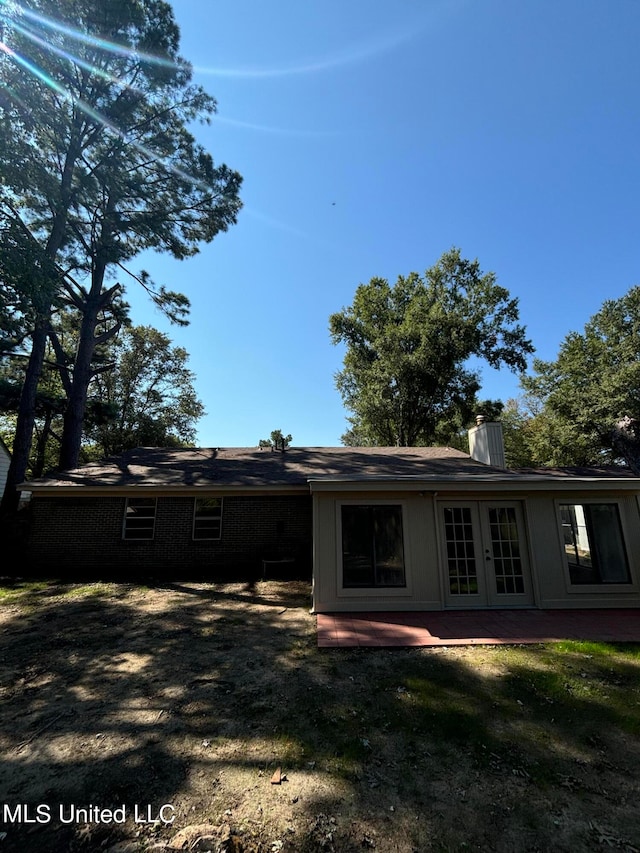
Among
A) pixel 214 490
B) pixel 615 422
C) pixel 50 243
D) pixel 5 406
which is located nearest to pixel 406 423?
pixel 615 422

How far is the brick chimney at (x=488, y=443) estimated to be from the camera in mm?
11867

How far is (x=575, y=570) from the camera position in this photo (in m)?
7.95

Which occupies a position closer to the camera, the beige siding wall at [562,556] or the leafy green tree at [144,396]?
the beige siding wall at [562,556]

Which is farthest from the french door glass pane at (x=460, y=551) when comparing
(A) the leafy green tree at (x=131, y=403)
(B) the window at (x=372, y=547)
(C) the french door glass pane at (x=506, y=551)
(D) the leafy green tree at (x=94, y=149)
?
(A) the leafy green tree at (x=131, y=403)

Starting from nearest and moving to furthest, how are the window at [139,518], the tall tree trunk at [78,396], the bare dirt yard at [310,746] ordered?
1. the bare dirt yard at [310,746]
2. the window at [139,518]
3. the tall tree trunk at [78,396]

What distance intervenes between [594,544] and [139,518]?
38.3ft

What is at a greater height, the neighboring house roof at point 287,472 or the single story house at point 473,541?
the neighboring house roof at point 287,472

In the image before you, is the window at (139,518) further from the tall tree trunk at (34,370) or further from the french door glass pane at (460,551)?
the french door glass pane at (460,551)

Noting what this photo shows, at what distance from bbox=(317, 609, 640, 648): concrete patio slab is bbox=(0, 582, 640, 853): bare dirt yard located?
1.21ft

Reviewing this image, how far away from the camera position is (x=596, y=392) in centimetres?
2006

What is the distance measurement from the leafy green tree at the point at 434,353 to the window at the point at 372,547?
16074mm

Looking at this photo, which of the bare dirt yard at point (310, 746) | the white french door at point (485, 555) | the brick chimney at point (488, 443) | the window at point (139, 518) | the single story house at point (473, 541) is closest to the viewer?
the bare dirt yard at point (310, 746)

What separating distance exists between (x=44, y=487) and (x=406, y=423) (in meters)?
18.9

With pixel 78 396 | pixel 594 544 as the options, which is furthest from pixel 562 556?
pixel 78 396
